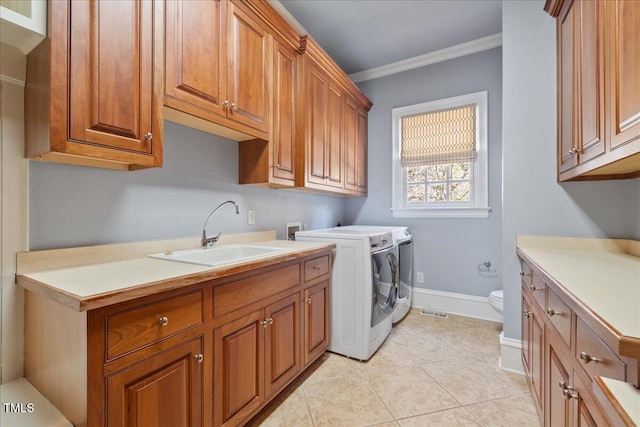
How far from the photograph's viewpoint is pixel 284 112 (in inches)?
85.2

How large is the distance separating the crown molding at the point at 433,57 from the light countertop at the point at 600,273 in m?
2.11

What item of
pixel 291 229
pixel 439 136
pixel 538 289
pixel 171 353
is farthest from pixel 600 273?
pixel 439 136

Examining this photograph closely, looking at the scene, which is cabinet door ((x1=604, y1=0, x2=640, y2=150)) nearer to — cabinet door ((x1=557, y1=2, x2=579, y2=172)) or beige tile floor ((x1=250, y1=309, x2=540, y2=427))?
cabinet door ((x1=557, y1=2, x2=579, y2=172))

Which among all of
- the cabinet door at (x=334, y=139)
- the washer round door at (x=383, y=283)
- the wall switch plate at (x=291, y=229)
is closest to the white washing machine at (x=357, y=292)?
the washer round door at (x=383, y=283)

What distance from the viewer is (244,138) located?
2.04 m

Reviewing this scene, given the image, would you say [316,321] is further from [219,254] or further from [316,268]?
[219,254]

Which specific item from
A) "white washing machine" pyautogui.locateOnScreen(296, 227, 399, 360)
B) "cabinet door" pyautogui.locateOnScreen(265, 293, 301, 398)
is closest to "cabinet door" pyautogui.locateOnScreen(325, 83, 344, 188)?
"white washing machine" pyautogui.locateOnScreen(296, 227, 399, 360)

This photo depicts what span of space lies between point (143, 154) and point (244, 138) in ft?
2.76

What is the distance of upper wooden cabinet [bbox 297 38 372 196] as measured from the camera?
234cm

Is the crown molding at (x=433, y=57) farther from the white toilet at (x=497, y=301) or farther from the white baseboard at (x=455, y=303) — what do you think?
the white baseboard at (x=455, y=303)

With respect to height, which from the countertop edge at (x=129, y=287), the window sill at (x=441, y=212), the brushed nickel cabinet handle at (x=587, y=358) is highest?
the window sill at (x=441, y=212)

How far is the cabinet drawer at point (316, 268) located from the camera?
6.28 ft

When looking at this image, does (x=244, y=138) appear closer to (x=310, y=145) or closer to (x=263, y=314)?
(x=310, y=145)

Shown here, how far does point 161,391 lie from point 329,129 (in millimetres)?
2313
